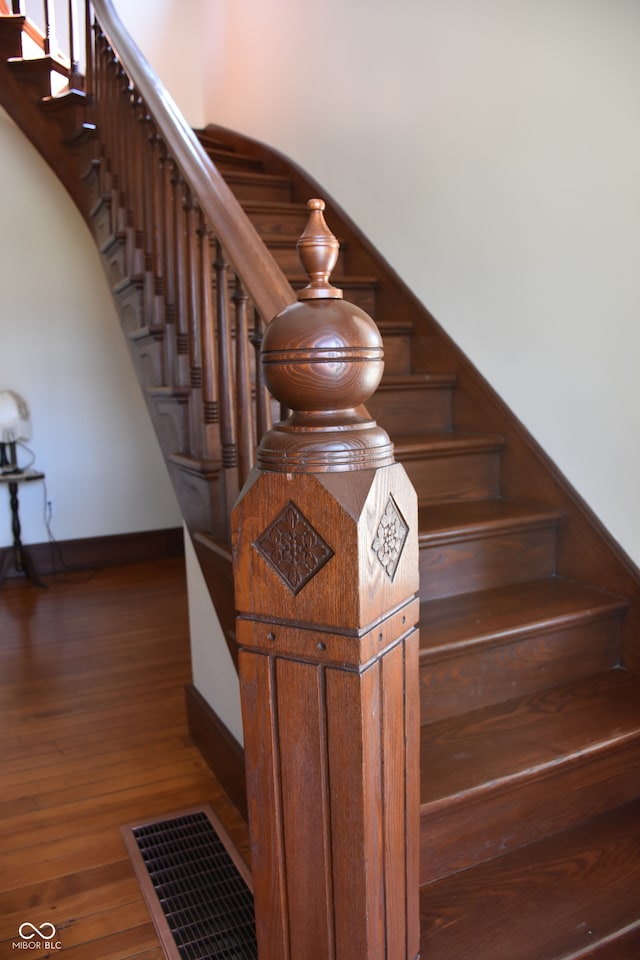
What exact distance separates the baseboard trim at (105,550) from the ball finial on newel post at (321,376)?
4005 mm

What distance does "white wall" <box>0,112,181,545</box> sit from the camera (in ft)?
14.1

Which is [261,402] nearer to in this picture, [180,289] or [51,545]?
[180,289]

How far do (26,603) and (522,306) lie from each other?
3.00m

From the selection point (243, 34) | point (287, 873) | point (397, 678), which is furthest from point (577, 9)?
point (243, 34)

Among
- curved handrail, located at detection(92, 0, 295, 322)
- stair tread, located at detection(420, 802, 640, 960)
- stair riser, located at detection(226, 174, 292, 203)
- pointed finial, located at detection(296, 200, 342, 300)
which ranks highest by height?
stair riser, located at detection(226, 174, 292, 203)

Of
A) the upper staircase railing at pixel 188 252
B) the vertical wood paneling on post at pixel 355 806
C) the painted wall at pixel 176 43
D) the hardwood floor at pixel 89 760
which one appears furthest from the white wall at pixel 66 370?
the vertical wood paneling on post at pixel 355 806

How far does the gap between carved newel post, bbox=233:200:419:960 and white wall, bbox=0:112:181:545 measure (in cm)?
390

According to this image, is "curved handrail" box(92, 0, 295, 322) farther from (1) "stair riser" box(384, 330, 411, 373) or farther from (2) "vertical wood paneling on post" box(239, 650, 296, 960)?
(1) "stair riser" box(384, 330, 411, 373)

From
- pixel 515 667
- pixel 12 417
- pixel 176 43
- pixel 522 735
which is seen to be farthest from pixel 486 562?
pixel 176 43

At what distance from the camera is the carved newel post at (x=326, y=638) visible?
82cm

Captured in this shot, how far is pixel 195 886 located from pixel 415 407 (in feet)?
5.29

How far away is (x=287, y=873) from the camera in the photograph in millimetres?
934

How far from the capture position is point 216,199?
65.8 inches

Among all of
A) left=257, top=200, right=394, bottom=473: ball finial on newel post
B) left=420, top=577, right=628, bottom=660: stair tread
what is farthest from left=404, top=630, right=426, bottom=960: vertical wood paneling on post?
left=420, top=577, right=628, bottom=660: stair tread
